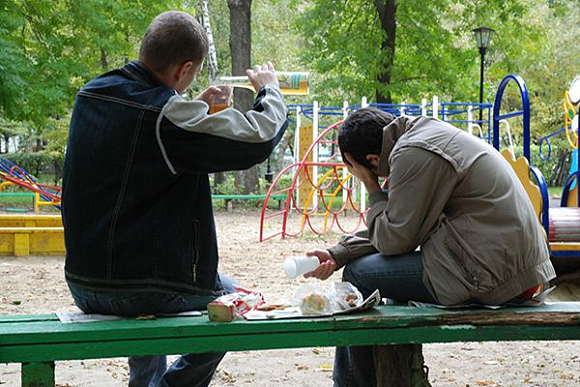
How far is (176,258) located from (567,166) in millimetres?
30240

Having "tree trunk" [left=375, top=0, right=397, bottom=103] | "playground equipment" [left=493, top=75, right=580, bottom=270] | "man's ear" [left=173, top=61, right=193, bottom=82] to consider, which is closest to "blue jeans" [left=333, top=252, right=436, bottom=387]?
"man's ear" [left=173, top=61, right=193, bottom=82]

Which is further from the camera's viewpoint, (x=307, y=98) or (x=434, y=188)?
(x=307, y=98)

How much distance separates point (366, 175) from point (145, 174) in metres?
0.82

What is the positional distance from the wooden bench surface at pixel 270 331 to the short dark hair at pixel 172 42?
83 centimetres

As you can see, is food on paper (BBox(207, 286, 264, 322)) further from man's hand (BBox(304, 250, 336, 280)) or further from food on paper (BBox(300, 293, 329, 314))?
man's hand (BBox(304, 250, 336, 280))

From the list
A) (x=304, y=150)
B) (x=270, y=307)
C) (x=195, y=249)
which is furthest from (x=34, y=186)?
(x=195, y=249)

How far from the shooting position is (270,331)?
2475 mm

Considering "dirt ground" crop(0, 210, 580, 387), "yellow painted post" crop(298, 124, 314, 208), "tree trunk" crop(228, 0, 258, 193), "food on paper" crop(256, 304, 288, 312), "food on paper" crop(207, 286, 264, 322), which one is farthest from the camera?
"tree trunk" crop(228, 0, 258, 193)

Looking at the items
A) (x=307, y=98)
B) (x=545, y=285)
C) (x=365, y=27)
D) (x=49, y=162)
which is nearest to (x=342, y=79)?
(x=365, y=27)

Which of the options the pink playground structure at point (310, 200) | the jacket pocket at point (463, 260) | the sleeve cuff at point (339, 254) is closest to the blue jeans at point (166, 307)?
the sleeve cuff at point (339, 254)

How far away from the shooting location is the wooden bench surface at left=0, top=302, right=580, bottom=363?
234 centimetres

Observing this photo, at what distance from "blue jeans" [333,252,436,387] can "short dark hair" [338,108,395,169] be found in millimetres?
351

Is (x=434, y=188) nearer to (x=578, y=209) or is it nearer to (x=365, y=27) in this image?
(x=578, y=209)

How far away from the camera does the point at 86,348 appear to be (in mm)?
2348
